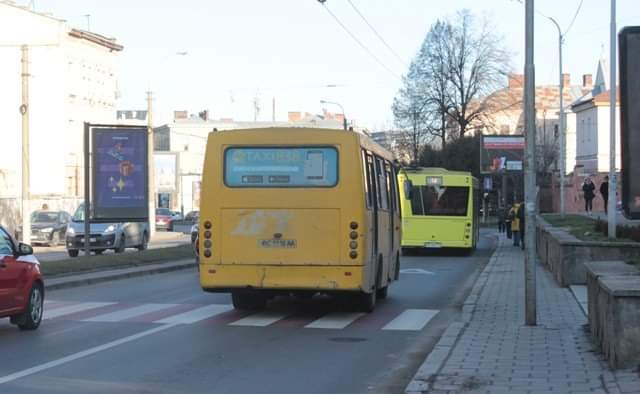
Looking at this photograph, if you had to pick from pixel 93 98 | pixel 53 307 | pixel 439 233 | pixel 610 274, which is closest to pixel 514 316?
pixel 610 274

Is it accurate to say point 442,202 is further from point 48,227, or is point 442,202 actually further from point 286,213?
point 48,227

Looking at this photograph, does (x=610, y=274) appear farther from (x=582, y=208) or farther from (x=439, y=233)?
(x=582, y=208)

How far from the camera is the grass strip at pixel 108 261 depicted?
2385cm

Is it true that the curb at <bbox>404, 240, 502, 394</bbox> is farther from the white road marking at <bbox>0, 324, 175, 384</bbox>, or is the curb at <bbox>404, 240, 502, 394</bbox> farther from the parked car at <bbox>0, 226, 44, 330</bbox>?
the parked car at <bbox>0, 226, 44, 330</bbox>

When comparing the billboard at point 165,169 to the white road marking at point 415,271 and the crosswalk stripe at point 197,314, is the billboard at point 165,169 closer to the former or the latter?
the white road marking at point 415,271

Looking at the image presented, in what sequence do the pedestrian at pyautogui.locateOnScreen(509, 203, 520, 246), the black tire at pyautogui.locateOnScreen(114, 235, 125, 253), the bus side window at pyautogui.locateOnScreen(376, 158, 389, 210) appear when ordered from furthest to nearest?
the pedestrian at pyautogui.locateOnScreen(509, 203, 520, 246), the black tire at pyautogui.locateOnScreen(114, 235, 125, 253), the bus side window at pyautogui.locateOnScreen(376, 158, 389, 210)

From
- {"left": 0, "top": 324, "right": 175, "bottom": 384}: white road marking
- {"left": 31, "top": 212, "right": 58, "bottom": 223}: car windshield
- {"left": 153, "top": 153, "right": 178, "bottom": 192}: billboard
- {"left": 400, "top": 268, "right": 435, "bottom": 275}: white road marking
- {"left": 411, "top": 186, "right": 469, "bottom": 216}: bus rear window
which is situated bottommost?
{"left": 400, "top": 268, "right": 435, "bottom": 275}: white road marking

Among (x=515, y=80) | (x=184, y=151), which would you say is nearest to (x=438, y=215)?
(x=515, y=80)

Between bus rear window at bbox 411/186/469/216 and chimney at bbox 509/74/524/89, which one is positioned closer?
bus rear window at bbox 411/186/469/216

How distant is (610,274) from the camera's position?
1097 cm

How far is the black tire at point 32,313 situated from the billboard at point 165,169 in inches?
2766

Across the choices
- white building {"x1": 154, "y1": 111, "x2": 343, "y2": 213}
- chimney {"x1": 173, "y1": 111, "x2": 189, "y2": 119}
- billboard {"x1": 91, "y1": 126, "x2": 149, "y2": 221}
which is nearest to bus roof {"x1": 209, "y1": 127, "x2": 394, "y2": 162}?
billboard {"x1": 91, "y1": 126, "x2": 149, "y2": 221}

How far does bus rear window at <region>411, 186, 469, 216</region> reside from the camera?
35.1 metres

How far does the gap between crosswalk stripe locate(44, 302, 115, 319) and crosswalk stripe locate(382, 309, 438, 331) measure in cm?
517
